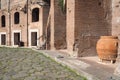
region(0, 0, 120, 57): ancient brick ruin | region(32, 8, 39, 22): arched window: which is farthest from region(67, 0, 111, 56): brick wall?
region(32, 8, 39, 22): arched window

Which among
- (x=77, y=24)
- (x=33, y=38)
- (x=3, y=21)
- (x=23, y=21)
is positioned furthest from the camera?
(x=3, y=21)

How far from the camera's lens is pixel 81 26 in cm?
1149

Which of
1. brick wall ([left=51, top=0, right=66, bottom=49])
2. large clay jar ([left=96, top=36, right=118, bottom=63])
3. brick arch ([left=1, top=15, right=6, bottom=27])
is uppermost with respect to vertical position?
brick arch ([left=1, top=15, right=6, bottom=27])

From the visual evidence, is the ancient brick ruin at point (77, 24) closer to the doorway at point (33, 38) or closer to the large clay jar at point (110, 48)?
the doorway at point (33, 38)

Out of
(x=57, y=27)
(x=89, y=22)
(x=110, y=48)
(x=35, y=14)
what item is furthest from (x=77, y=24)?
(x=35, y=14)

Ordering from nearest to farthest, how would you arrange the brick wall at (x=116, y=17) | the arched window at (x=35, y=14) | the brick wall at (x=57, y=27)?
1. the brick wall at (x=116, y=17)
2. the brick wall at (x=57, y=27)
3. the arched window at (x=35, y=14)

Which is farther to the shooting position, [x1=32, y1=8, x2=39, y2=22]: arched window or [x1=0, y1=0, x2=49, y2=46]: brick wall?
[x1=32, y1=8, x2=39, y2=22]: arched window

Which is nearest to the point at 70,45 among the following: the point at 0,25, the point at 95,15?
the point at 95,15

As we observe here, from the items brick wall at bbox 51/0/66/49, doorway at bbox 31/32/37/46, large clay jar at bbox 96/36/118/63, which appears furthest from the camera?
doorway at bbox 31/32/37/46

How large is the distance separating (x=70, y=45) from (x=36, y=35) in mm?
9430

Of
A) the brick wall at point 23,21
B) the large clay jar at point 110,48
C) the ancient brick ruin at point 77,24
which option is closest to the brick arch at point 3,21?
the brick wall at point 23,21

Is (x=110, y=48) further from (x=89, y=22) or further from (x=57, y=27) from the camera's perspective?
(x=57, y=27)

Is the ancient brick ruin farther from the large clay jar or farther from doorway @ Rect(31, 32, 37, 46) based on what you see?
the large clay jar

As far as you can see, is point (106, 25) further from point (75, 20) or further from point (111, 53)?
point (111, 53)
